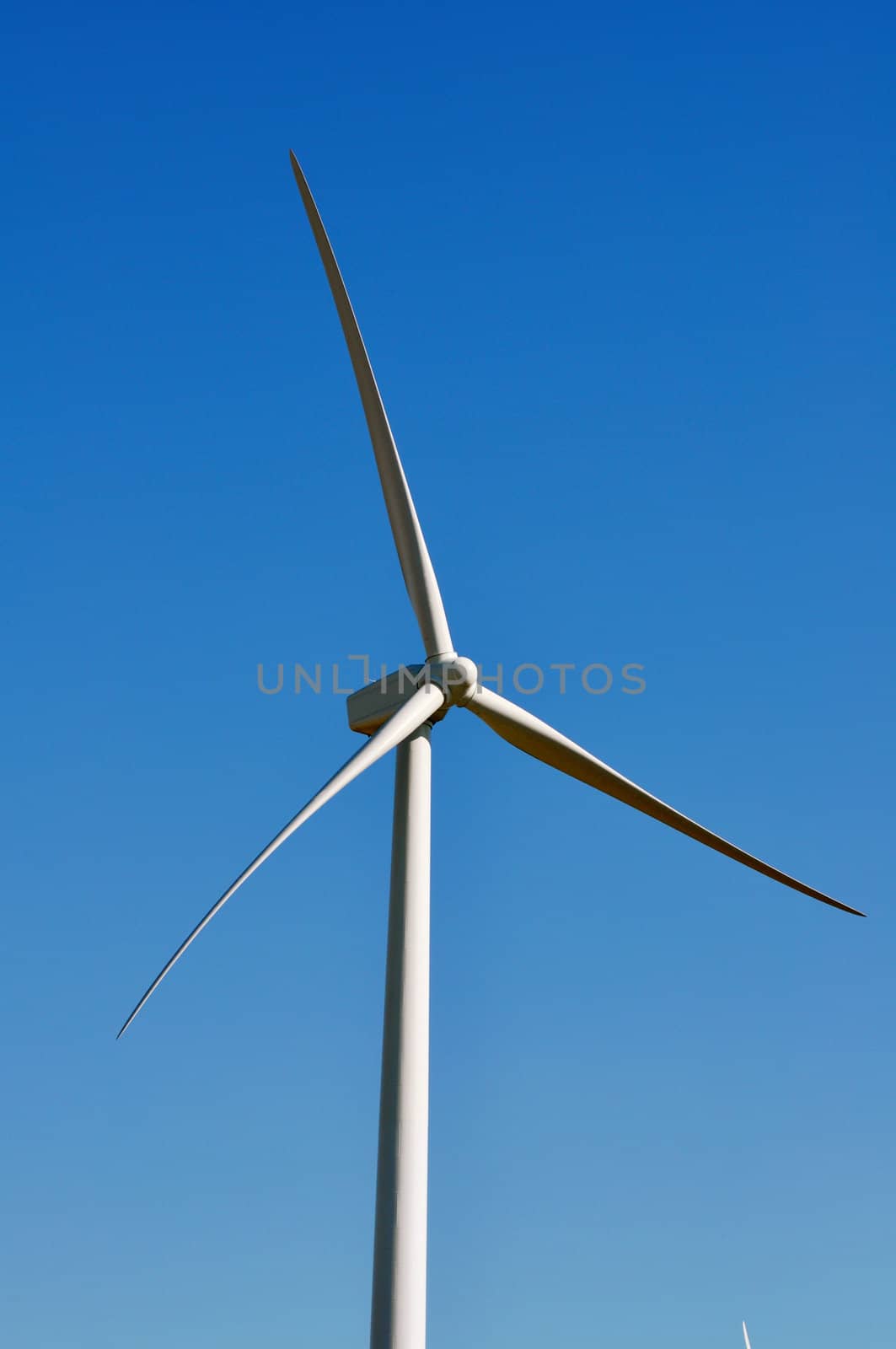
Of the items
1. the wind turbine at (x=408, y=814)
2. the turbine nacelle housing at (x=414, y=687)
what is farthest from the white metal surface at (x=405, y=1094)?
the turbine nacelle housing at (x=414, y=687)

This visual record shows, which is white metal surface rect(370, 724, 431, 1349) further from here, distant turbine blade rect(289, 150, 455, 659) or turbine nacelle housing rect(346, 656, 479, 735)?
distant turbine blade rect(289, 150, 455, 659)

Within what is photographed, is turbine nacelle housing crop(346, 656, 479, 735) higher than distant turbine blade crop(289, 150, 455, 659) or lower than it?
lower

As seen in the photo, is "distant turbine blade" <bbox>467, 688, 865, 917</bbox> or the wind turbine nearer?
the wind turbine

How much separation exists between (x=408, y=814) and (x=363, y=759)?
0.94 m

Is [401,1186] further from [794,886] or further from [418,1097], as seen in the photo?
[794,886]

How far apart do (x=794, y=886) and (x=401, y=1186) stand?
296 inches

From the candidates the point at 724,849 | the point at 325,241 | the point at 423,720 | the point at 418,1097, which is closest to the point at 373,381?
the point at 325,241

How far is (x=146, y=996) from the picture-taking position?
17.3 meters

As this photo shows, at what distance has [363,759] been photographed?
19.5 meters

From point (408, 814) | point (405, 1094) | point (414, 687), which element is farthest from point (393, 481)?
point (405, 1094)

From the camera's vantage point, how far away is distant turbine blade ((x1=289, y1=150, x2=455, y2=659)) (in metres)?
21.4

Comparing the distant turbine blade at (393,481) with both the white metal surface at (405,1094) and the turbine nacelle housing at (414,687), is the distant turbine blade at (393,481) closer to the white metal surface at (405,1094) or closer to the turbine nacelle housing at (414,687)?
the turbine nacelle housing at (414,687)

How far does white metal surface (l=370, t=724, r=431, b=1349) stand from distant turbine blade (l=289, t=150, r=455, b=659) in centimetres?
238

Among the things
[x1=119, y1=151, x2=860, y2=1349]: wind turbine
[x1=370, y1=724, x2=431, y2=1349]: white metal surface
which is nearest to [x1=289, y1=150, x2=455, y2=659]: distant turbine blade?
[x1=119, y1=151, x2=860, y2=1349]: wind turbine
